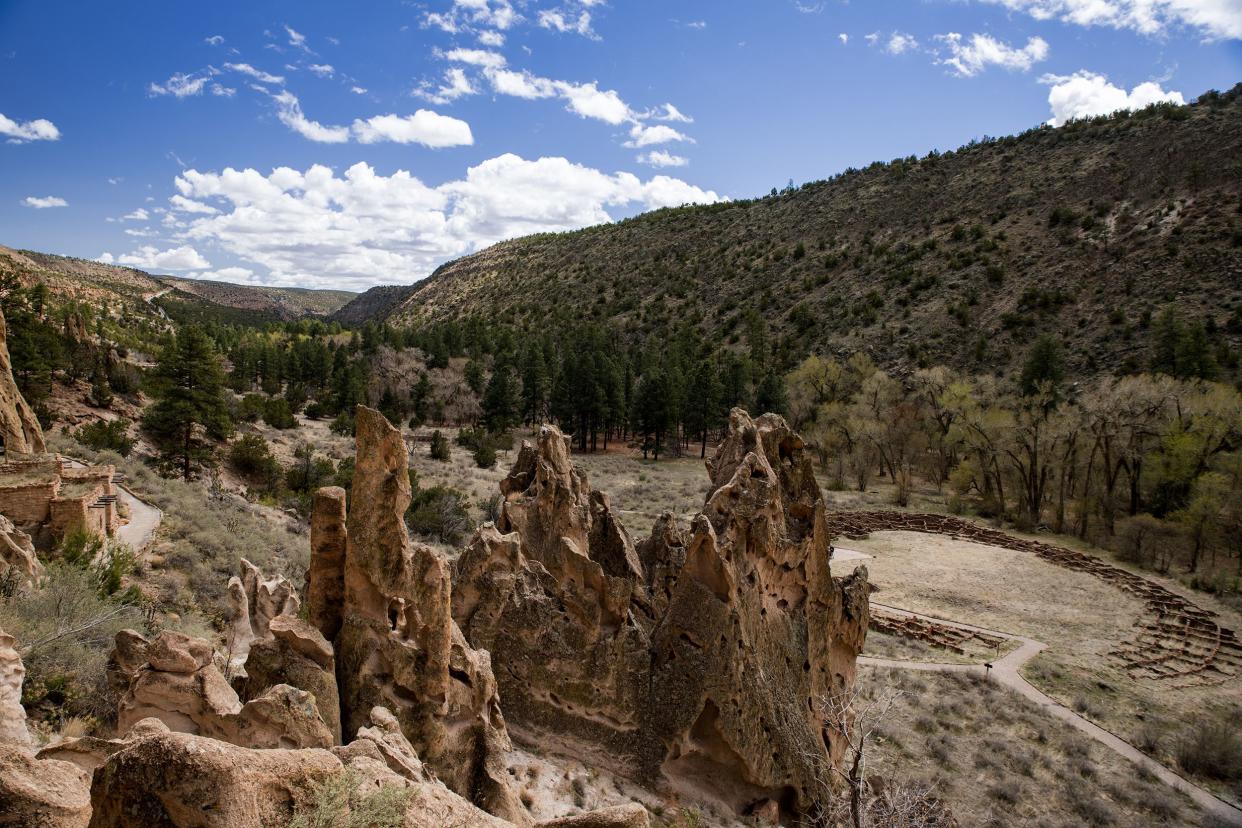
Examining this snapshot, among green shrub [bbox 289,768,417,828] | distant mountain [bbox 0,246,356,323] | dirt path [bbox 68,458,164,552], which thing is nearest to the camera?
green shrub [bbox 289,768,417,828]

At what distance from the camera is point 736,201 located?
11700cm

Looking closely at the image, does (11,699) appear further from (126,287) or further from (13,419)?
(126,287)

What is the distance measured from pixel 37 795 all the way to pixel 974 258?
76.9m

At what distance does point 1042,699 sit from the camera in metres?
18.0

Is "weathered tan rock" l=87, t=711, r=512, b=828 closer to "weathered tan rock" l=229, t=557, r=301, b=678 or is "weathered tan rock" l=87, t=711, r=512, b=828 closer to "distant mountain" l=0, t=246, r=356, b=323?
"weathered tan rock" l=229, t=557, r=301, b=678

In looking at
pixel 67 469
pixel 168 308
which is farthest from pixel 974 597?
pixel 168 308

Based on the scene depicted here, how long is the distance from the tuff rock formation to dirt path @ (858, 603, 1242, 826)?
8.83 meters

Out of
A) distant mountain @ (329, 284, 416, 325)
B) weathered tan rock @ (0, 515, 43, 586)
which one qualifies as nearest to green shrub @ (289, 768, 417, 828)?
weathered tan rock @ (0, 515, 43, 586)

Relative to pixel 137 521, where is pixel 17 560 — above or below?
above

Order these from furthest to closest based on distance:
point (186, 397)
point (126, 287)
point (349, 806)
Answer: point (126, 287) < point (186, 397) < point (349, 806)

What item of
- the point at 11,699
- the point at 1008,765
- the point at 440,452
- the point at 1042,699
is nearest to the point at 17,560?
the point at 11,699

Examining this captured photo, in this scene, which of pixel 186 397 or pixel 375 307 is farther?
pixel 375 307

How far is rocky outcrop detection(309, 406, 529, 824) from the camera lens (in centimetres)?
750

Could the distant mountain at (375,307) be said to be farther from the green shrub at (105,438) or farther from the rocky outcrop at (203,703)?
the rocky outcrop at (203,703)
